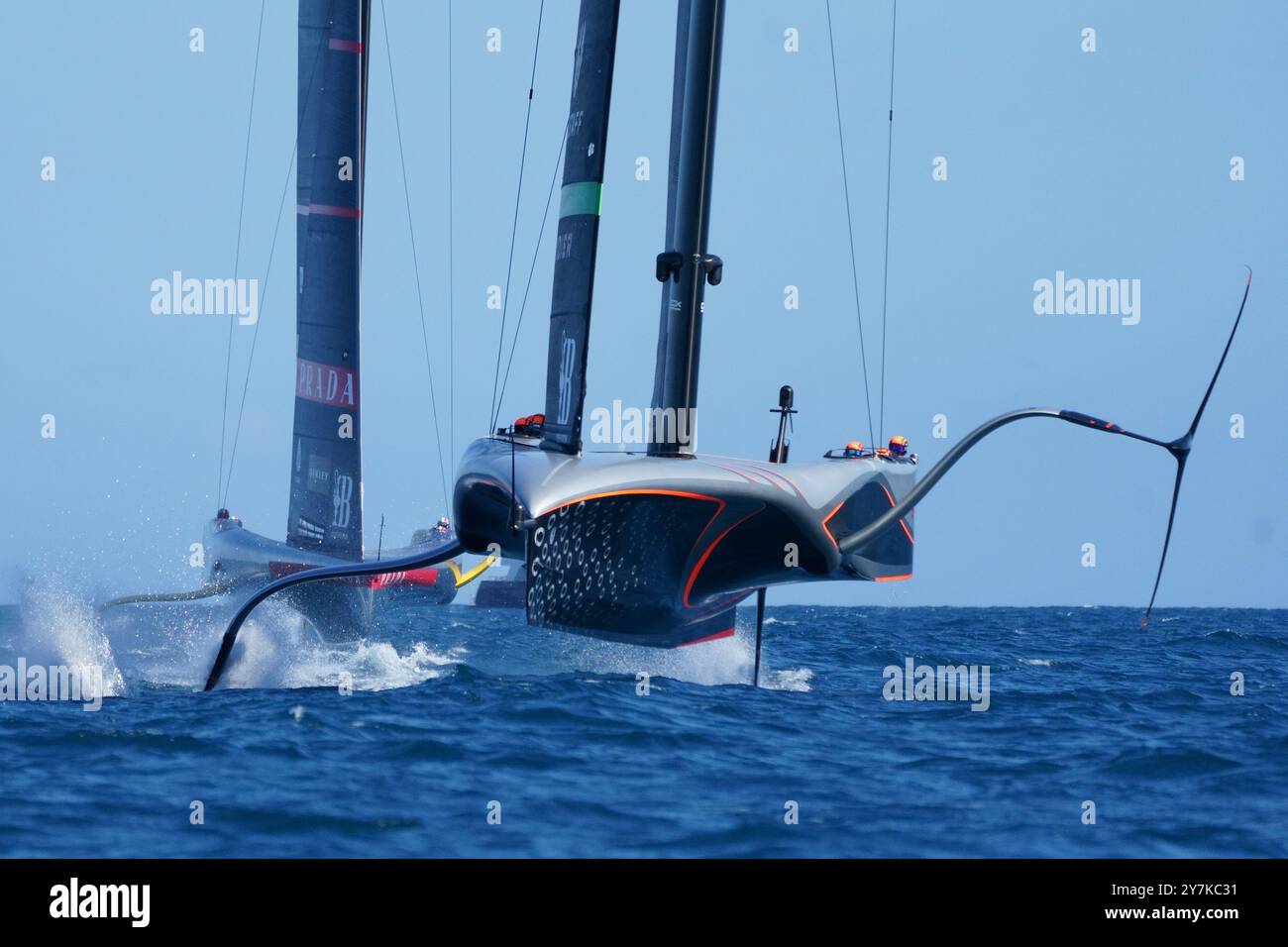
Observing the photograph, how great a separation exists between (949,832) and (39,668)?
28.3ft

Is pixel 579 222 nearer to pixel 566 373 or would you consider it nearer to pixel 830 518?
pixel 566 373

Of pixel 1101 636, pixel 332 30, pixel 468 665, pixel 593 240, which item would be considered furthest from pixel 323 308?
pixel 1101 636

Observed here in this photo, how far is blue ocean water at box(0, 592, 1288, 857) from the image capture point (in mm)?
6086

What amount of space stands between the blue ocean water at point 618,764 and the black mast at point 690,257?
205 cm

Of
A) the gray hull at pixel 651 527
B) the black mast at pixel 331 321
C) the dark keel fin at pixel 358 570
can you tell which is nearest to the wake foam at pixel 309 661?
the dark keel fin at pixel 358 570

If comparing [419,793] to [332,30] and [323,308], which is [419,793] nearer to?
[323,308]

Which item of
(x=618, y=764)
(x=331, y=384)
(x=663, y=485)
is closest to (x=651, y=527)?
(x=663, y=485)

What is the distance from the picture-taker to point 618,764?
7.83 metres

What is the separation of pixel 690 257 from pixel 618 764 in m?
3.43

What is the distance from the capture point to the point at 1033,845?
6.06m

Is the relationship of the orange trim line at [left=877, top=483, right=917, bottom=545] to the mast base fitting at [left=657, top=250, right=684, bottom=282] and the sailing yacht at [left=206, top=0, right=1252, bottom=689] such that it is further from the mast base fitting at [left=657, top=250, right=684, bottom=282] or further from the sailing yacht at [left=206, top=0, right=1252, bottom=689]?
the mast base fitting at [left=657, top=250, right=684, bottom=282]

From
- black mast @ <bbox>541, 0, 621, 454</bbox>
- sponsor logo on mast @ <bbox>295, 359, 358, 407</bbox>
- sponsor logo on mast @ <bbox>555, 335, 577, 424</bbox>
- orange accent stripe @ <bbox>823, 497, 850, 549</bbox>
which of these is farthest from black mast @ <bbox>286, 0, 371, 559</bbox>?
orange accent stripe @ <bbox>823, 497, 850, 549</bbox>

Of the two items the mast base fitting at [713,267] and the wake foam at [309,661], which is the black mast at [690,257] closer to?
the mast base fitting at [713,267]

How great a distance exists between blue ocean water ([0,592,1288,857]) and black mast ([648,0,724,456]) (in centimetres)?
205
